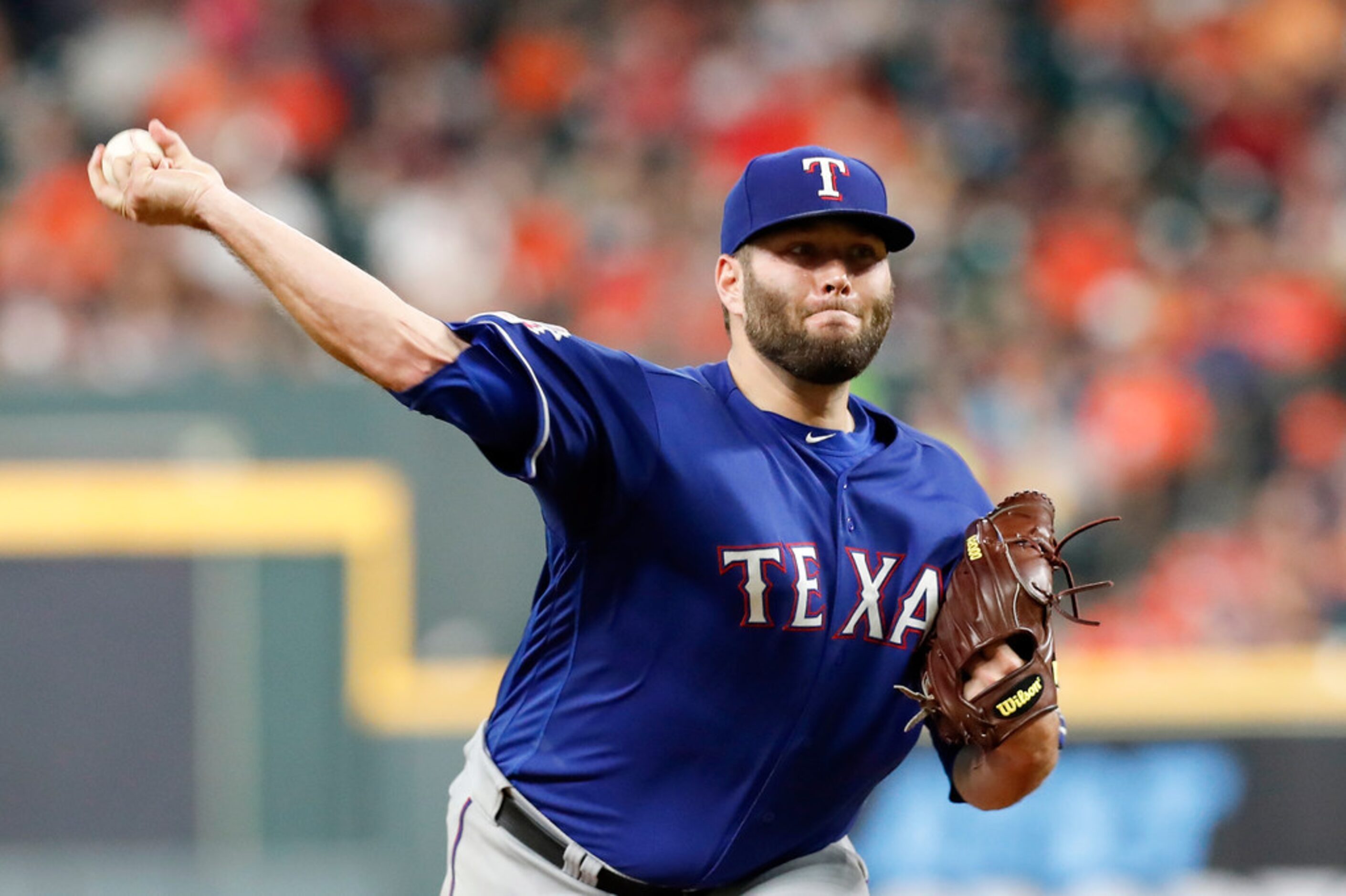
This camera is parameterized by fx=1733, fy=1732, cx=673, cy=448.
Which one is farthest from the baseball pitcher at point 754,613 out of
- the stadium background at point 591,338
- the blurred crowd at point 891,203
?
the blurred crowd at point 891,203

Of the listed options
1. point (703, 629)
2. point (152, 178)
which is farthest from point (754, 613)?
point (152, 178)

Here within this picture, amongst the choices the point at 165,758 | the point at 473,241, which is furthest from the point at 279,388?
the point at 473,241

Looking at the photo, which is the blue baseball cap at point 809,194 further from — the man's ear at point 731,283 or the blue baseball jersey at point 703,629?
the blue baseball jersey at point 703,629

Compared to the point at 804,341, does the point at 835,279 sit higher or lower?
higher

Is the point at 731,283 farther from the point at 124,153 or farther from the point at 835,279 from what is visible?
the point at 124,153

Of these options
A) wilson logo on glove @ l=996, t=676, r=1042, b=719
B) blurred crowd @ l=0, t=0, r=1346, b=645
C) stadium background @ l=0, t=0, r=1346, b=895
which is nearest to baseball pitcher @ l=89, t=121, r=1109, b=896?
wilson logo on glove @ l=996, t=676, r=1042, b=719

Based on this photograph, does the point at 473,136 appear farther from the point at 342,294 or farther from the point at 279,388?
the point at 342,294
